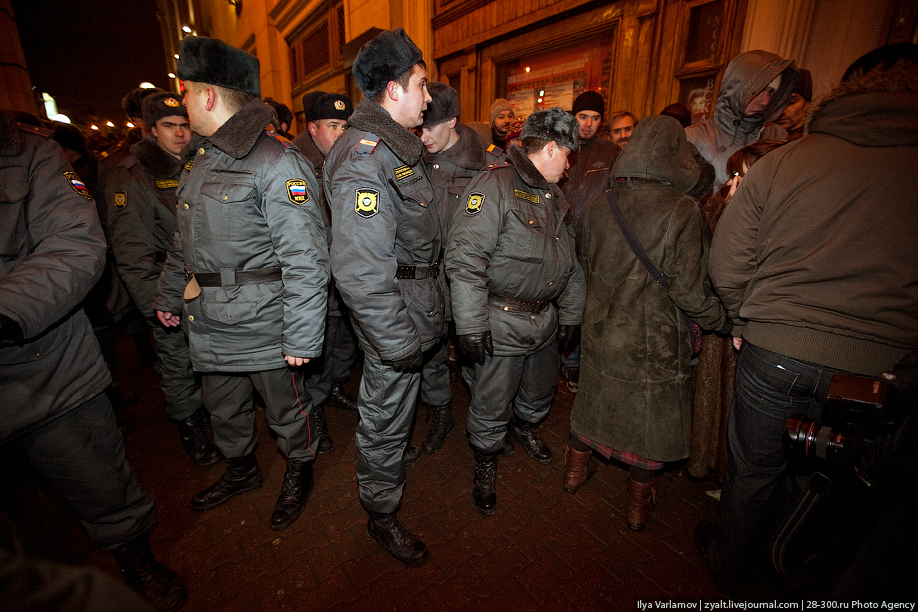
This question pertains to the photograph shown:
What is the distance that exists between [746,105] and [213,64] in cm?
342

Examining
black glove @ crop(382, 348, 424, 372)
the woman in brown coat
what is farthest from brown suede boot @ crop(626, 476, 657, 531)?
black glove @ crop(382, 348, 424, 372)

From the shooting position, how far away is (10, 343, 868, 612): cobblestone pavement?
6.58 ft

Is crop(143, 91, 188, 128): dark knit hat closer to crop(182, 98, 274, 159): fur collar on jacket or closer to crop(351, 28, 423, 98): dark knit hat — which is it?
crop(182, 98, 274, 159): fur collar on jacket

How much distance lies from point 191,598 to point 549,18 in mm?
7215

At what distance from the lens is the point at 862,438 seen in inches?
51.8

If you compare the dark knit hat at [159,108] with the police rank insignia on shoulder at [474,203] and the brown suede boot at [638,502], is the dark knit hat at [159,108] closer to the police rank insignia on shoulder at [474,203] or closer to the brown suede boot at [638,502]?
the police rank insignia on shoulder at [474,203]

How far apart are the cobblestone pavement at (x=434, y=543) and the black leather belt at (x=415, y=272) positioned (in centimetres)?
151

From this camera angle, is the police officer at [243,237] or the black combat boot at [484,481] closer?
the police officer at [243,237]

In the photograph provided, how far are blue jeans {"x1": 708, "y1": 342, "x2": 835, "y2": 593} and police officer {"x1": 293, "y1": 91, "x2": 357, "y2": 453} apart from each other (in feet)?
8.57

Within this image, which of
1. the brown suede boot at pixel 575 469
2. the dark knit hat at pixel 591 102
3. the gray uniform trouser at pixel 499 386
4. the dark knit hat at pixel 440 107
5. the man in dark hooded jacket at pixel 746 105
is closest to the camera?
the gray uniform trouser at pixel 499 386

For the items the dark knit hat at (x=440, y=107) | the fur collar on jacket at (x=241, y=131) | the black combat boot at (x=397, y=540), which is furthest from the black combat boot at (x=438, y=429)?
the dark knit hat at (x=440, y=107)

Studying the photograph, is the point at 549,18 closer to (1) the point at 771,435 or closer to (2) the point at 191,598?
(1) the point at 771,435

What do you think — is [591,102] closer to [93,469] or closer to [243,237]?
[243,237]

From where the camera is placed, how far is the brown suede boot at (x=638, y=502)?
236 cm
